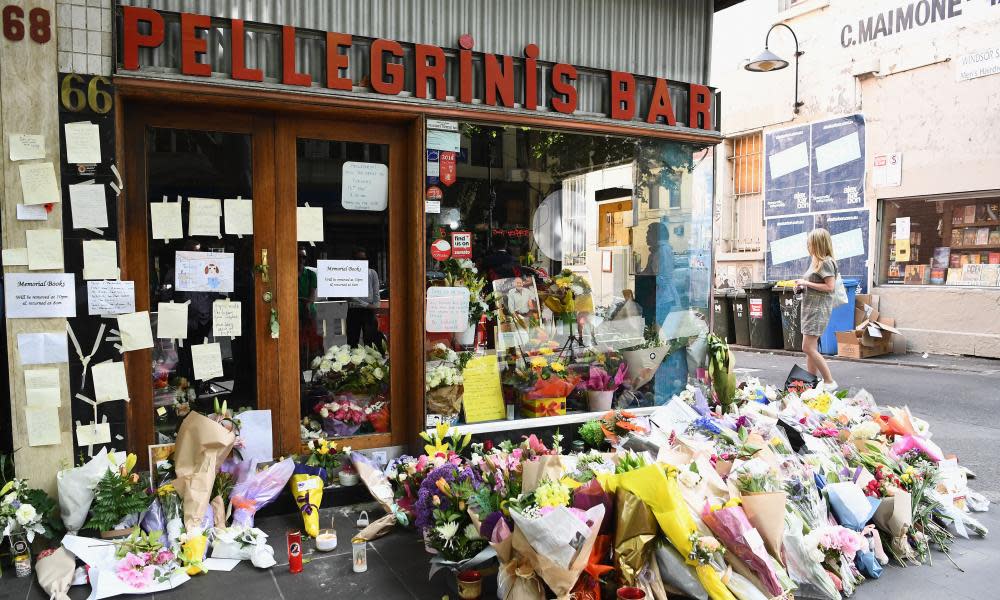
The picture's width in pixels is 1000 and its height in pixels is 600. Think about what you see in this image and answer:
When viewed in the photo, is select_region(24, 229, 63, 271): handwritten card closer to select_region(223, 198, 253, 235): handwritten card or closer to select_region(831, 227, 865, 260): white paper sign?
select_region(223, 198, 253, 235): handwritten card

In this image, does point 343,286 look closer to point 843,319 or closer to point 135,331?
point 135,331

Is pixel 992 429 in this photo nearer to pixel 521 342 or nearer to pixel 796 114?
pixel 521 342

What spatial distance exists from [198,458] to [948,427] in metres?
6.80

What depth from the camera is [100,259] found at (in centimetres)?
416

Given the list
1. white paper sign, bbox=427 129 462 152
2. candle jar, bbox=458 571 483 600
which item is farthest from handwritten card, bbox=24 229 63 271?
candle jar, bbox=458 571 483 600

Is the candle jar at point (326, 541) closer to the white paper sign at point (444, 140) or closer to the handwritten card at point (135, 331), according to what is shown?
the handwritten card at point (135, 331)

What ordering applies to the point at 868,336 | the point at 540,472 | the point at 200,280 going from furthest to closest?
the point at 868,336
the point at 200,280
the point at 540,472

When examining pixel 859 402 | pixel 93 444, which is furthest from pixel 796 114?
pixel 93 444

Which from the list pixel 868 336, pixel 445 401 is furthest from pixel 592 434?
pixel 868 336

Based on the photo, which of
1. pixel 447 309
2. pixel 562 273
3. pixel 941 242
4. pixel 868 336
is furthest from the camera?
pixel 941 242

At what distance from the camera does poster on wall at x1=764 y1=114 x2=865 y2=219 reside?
12719mm

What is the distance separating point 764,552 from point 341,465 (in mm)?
2808

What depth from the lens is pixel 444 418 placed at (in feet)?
17.0

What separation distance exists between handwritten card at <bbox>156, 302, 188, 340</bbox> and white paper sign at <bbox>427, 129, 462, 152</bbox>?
1990mm
